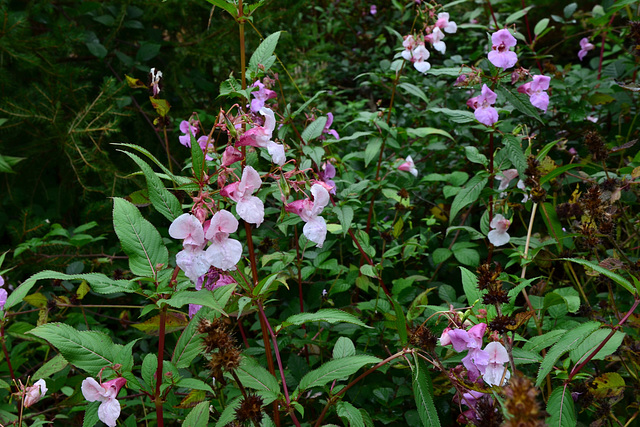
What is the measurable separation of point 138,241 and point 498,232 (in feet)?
3.94

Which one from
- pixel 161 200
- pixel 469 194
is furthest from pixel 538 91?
pixel 161 200

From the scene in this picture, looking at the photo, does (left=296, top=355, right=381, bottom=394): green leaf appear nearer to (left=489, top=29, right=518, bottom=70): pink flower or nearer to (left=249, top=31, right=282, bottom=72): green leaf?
(left=249, top=31, right=282, bottom=72): green leaf

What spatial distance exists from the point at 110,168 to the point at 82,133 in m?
0.21

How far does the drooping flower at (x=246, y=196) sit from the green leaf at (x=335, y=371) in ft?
1.22

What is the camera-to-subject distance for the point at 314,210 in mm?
1052

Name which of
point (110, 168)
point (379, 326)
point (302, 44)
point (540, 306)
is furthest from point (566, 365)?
point (302, 44)

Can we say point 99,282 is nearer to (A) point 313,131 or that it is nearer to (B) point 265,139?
(B) point 265,139

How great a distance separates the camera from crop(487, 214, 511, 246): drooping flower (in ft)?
5.27

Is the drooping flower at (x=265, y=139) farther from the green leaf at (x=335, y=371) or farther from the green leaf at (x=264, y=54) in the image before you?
the green leaf at (x=335, y=371)

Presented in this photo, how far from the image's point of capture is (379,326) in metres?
1.55

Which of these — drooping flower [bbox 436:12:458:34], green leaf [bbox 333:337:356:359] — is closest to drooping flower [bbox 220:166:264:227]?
green leaf [bbox 333:337:356:359]

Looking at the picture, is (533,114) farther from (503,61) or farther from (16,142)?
(16,142)

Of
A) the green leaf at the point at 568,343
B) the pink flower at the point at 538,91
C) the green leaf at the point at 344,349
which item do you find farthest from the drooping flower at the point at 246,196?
the pink flower at the point at 538,91

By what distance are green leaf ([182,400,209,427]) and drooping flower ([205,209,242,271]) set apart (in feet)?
1.16
